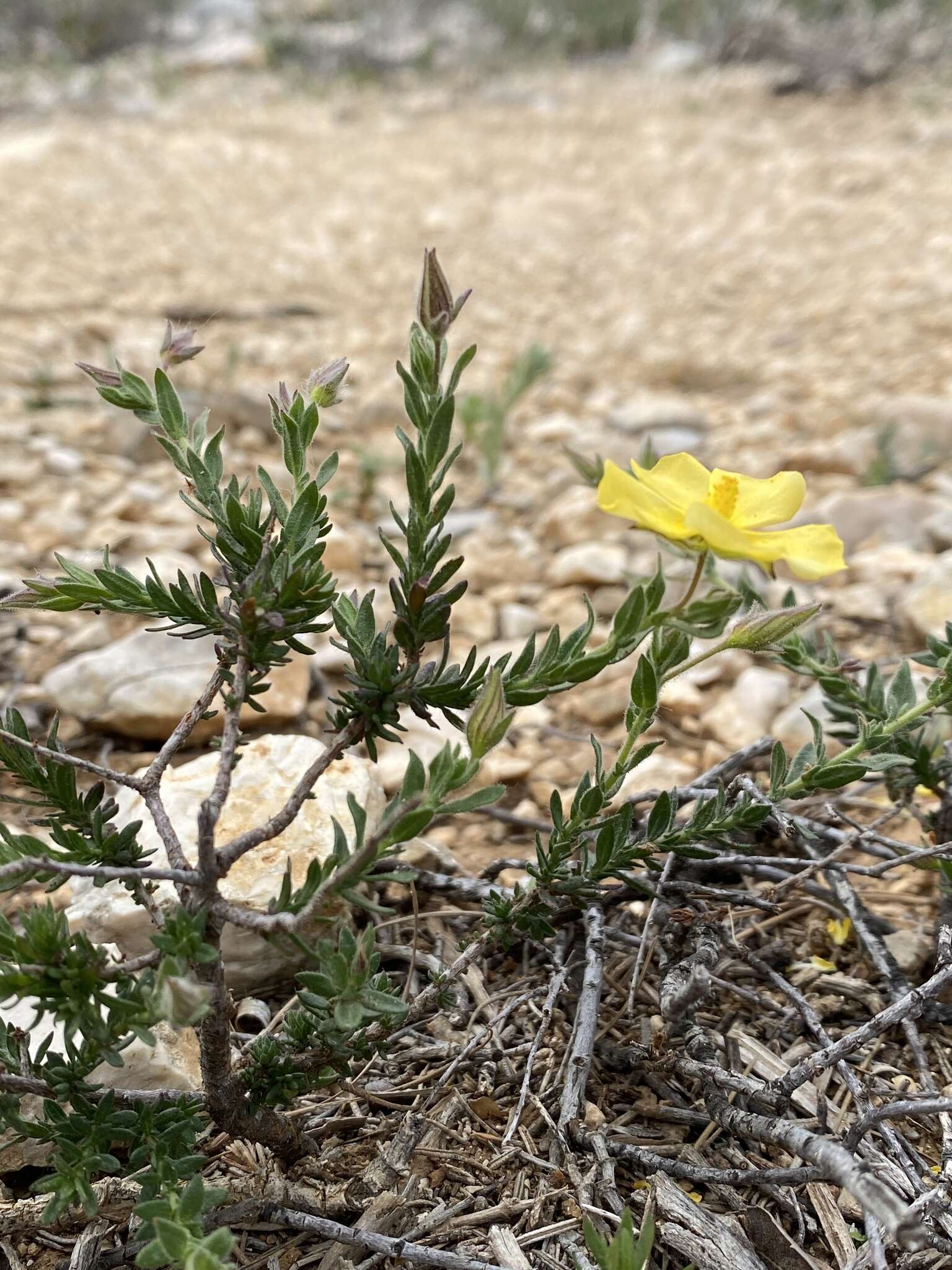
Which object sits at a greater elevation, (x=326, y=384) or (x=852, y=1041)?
(x=326, y=384)

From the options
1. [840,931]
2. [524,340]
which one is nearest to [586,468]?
[840,931]

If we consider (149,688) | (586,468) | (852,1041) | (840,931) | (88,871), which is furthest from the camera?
(149,688)

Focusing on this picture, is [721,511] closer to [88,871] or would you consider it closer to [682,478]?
[682,478]

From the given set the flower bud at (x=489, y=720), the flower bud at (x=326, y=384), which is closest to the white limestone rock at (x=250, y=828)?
the flower bud at (x=489, y=720)

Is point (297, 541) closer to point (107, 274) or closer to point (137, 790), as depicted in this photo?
point (137, 790)

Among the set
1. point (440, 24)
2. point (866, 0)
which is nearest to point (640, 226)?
point (866, 0)

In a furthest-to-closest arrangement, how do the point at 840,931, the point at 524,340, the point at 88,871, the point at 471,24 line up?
1. the point at 471,24
2. the point at 524,340
3. the point at 840,931
4. the point at 88,871

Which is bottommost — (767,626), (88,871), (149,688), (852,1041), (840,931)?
(840,931)
